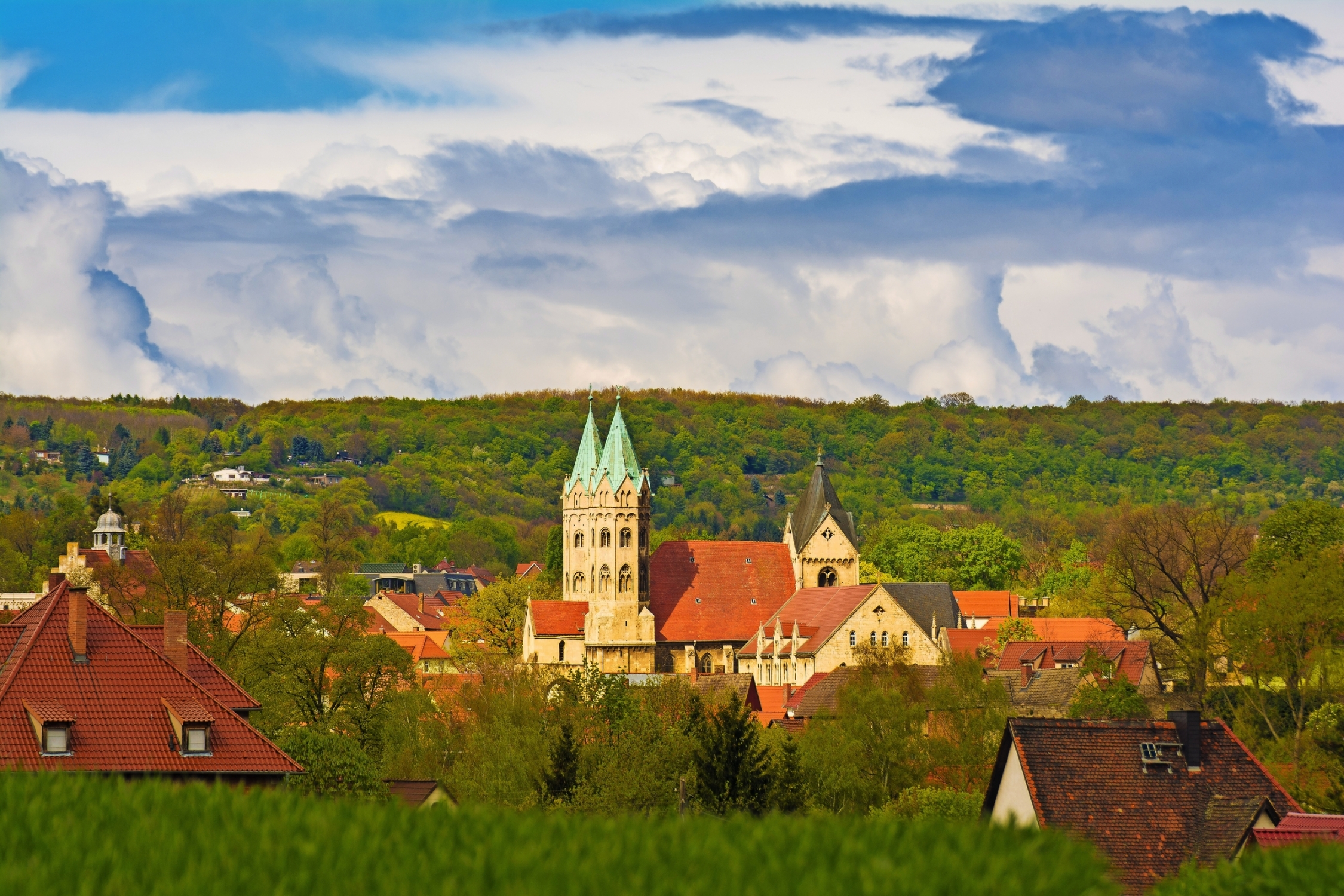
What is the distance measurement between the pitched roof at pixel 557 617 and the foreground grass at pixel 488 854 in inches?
3280

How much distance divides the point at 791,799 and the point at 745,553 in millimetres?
61416

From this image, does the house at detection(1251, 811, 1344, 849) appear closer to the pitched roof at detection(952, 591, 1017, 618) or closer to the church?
the church

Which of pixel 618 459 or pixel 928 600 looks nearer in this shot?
pixel 618 459

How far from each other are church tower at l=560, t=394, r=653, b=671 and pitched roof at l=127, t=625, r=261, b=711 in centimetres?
5952

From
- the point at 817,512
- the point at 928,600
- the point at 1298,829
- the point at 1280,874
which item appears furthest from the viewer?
the point at 817,512

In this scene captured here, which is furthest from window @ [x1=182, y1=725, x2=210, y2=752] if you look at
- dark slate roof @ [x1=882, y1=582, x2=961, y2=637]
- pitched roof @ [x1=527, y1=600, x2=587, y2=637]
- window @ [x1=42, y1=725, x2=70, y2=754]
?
dark slate roof @ [x1=882, y1=582, x2=961, y2=637]

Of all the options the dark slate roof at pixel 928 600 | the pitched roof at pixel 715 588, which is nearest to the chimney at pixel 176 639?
the pitched roof at pixel 715 588

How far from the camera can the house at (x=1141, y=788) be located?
32656 mm

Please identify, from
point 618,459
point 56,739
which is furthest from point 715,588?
point 56,739

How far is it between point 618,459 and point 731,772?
192 feet

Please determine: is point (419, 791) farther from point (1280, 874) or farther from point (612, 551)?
point (612, 551)

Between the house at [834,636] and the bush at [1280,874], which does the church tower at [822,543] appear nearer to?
the house at [834,636]

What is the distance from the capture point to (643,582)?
99125 mm

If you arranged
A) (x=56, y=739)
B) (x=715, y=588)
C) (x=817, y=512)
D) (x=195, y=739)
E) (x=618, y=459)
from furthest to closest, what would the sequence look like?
1. (x=817, y=512)
2. (x=715, y=588)
3. (x=618, y=459)
4. (x=195, y=739)
5. (x=56, y=739)
